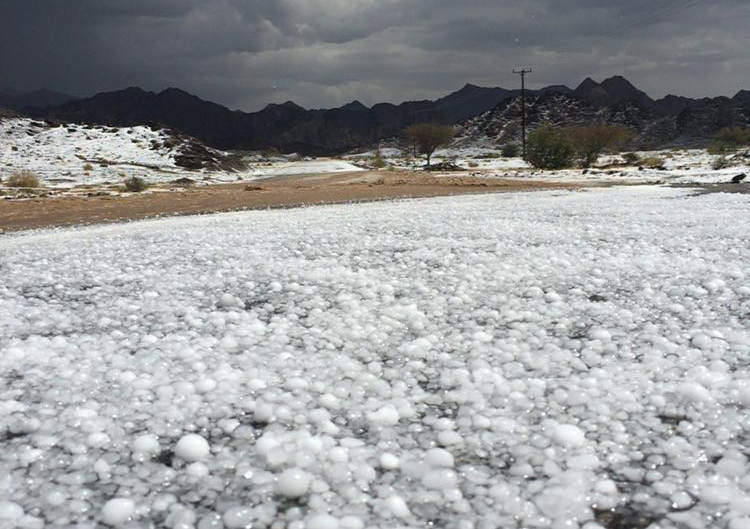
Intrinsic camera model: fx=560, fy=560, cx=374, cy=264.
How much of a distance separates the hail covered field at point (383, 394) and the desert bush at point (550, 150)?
31.0 meters

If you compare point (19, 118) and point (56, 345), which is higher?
point (19, 118)

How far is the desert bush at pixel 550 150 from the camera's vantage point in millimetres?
34750

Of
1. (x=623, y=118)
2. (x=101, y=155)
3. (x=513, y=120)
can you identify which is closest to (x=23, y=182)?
(x=101, y=155)

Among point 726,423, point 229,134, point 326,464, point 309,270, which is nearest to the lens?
point 326,464

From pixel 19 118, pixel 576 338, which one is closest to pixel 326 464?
pixel 576 338

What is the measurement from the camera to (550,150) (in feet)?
115

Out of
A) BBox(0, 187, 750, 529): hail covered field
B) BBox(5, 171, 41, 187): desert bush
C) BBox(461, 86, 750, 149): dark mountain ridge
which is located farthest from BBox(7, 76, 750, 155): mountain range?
BBox(0, 187, 750, 529): hail covered field

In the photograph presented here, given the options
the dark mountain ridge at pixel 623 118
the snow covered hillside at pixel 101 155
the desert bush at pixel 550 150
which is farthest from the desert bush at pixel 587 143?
the dark mountain ridge at pixel 623 118

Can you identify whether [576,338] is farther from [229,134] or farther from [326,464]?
[229,134]

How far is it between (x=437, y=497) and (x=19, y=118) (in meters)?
45.5

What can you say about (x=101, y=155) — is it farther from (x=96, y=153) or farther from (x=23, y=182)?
(x=23, y=182)

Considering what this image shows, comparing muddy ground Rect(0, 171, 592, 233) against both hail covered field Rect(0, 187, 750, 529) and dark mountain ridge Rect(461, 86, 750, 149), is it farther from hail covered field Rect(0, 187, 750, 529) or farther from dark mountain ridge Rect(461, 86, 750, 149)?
dark mountain ridge Rect(461, 86, 750, 149)

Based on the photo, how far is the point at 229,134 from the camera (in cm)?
19238

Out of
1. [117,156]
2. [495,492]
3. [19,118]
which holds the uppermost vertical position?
[19,118]
